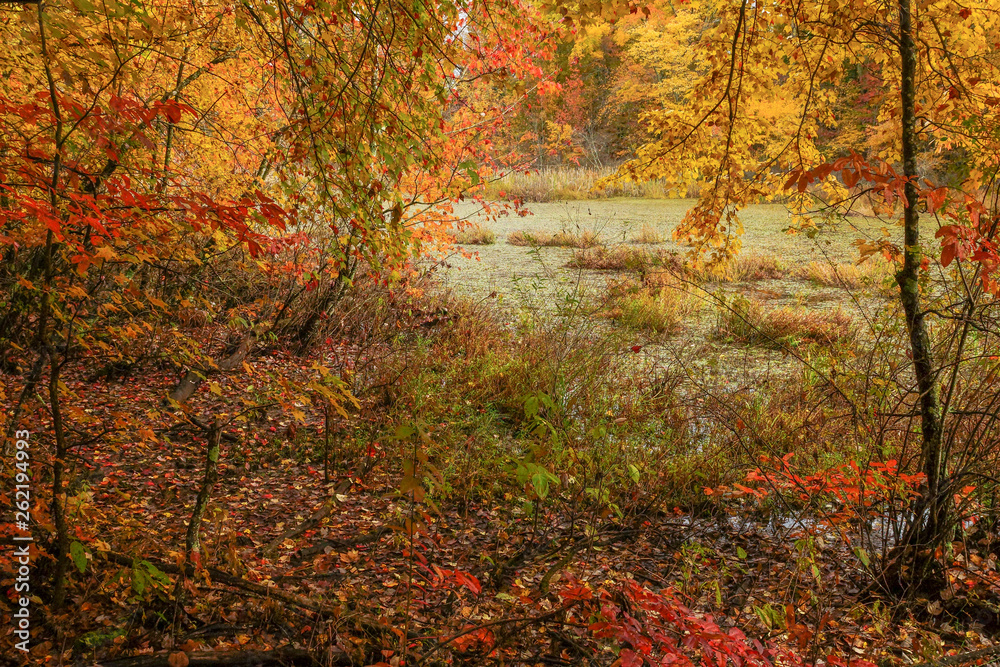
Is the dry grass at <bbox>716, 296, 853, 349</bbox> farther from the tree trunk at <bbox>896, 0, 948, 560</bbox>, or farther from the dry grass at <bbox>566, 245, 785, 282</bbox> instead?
the tree trunk at <bbox>896, 0, 948, 560</bbox>

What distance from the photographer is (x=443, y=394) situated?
16.0ft

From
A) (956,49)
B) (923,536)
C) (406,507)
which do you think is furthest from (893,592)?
(956,49)

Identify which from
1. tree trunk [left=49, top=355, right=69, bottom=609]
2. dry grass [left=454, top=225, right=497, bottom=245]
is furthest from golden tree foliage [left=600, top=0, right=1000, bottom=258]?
dry grass [left=454, top=225, right=497, bottom=245]

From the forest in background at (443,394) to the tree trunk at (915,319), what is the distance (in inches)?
0.6

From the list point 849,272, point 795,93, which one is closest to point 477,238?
point 849,272

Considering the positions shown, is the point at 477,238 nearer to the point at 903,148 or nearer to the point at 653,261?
the point at 653,261

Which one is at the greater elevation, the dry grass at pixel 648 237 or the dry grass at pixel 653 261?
the dry grass at pixel 648 237

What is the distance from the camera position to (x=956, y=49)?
11.1ft

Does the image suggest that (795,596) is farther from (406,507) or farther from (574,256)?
(574,256)

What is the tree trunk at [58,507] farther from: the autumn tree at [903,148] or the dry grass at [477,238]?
the dry grass at [477,238]

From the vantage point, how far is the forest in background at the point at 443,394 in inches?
86.5

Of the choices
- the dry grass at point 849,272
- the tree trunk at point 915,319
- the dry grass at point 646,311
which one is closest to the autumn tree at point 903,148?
the tree trunk at point 915,319

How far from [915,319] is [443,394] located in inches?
129

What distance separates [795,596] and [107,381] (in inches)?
204
